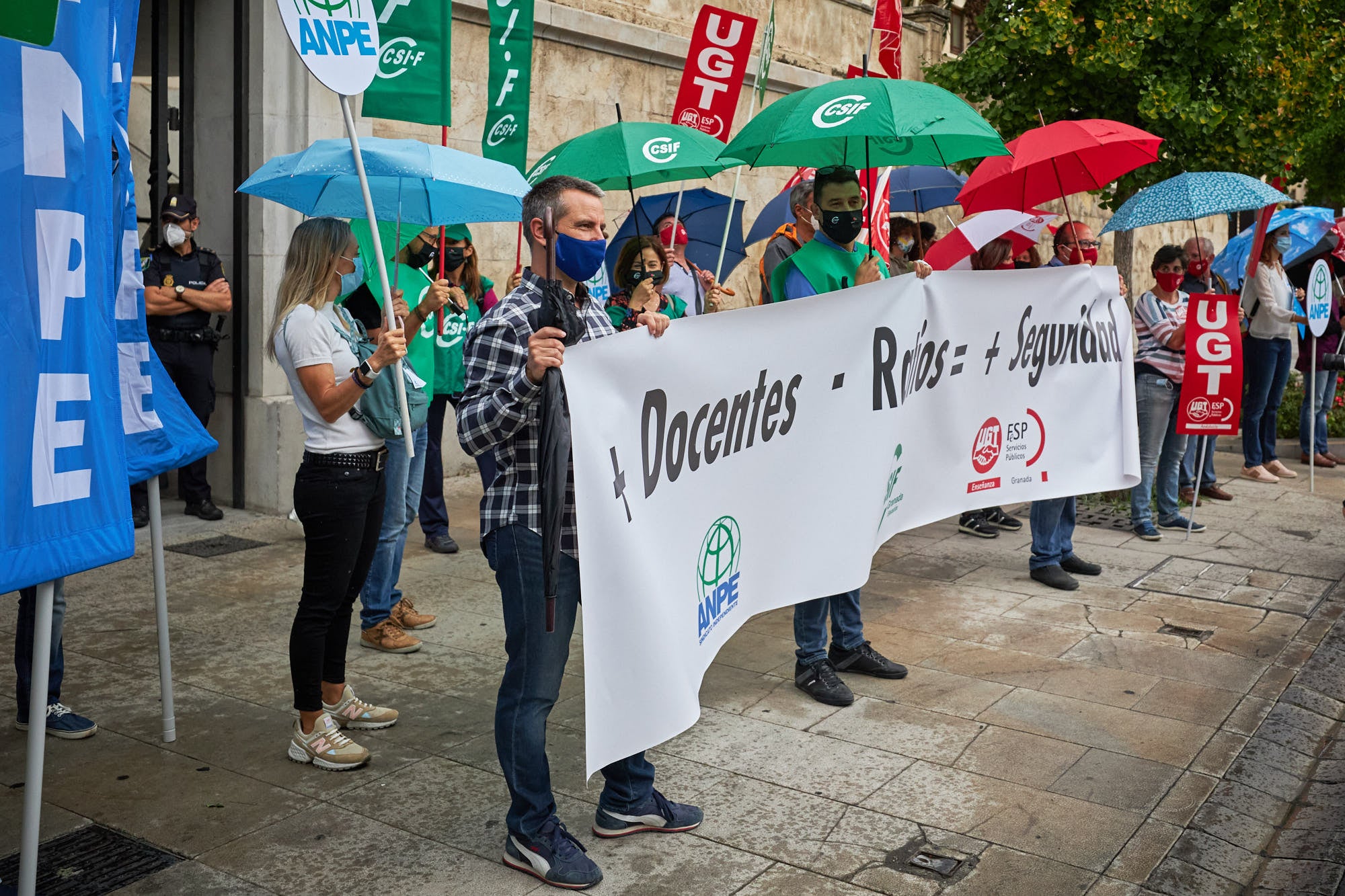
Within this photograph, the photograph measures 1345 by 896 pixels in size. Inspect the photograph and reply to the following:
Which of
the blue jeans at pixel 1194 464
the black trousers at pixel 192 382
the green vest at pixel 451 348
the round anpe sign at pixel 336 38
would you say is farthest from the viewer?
the blue jeans at pixel 1194 464

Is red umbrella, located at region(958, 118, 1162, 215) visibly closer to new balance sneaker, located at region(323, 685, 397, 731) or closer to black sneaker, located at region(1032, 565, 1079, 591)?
black sneaker, located at region(1032, 565, 1079, 591)

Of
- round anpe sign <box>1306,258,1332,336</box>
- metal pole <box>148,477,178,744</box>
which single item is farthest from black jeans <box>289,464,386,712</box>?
round anpe sign <box>1306,258,1332,336</box>

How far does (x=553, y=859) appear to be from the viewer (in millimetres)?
3551

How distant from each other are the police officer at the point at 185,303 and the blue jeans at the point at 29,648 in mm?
3513

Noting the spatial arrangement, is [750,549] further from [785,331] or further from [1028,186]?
[1028,186]

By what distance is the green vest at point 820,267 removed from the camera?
5246mm

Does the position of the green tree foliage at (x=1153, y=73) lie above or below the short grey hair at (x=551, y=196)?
above

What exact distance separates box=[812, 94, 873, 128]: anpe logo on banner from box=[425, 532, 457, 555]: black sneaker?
3.69m

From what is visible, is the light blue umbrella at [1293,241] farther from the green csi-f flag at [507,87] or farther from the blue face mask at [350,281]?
the blue face mask at [350,281]

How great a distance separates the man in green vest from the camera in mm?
5207

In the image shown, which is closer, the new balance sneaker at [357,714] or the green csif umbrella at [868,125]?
the new balance sneaker at [357,714]

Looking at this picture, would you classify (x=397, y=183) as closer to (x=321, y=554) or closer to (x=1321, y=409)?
(x=321, y=554)

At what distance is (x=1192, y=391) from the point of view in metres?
8.41

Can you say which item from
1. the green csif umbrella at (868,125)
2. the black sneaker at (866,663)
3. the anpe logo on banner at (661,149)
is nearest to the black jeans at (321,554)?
the black sneaker at (866,663)
